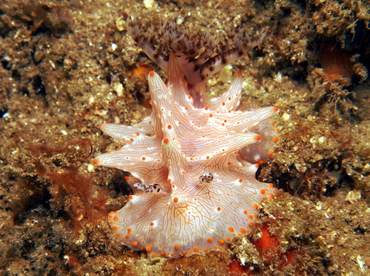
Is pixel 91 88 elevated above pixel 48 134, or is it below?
above

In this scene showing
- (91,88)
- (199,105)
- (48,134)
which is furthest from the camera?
(91,88)

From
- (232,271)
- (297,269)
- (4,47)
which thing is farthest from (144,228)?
(4,47)

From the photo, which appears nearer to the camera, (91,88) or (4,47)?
(91,88)

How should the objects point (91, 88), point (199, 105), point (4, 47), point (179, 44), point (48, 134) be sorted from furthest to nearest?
point (4, 47) → point (91, 88) → point (48, 134) → point (199, 105) → point (179, 44)

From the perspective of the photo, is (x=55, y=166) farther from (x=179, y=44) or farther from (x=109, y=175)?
(x=179, y=44)
